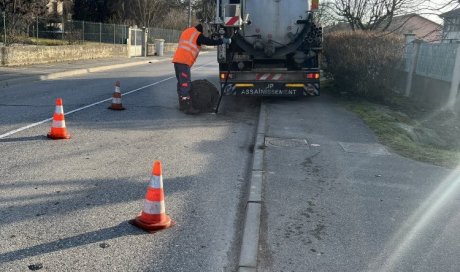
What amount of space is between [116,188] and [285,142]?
3562 millimetres

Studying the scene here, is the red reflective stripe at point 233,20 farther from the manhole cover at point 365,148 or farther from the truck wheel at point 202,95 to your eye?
the manhole cover at point 365,148

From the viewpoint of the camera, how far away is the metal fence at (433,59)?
12.2 metres

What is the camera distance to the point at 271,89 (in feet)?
39.2

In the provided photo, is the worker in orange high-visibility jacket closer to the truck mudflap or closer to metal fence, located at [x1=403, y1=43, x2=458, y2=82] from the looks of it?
the truck mudflap

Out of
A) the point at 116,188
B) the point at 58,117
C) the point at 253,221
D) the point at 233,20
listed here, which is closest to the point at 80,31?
the point at 233,20

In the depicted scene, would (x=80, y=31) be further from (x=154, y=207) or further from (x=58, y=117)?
(x=154, y=207)

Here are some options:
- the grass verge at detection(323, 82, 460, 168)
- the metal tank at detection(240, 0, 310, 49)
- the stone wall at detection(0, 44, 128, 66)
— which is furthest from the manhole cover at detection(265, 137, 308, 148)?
the stone wall at detection(0, 44, 128, 66)

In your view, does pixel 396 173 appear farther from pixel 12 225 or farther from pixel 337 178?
pixel 12 225

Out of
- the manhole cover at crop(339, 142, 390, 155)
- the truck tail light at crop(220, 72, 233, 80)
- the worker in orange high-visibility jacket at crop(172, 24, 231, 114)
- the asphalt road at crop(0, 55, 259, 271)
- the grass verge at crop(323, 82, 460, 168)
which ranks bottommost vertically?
the asphalt road at crop(0, 55, 259, 271)

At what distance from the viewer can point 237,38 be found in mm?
12477

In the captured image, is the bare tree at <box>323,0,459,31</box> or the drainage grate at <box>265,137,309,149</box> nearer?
the drainage grate at <box>265,137,309,149</box>

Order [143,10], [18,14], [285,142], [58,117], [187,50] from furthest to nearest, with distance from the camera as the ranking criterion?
[143,10], [18,14], [187,50], [285,142], [58,117]

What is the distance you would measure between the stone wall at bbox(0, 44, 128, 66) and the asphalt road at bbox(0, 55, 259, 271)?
1012 cm

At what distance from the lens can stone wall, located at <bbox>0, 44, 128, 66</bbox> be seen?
64.2ft
